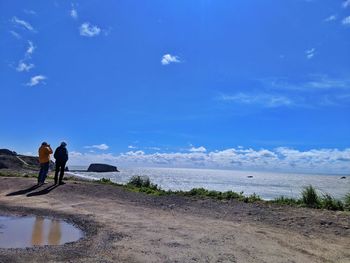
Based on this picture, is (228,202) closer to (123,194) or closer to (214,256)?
(123,194)

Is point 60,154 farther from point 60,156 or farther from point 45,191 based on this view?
point 45,191

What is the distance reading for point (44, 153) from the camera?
768 inches

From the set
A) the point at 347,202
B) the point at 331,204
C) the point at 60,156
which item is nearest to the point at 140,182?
the point at 60,156

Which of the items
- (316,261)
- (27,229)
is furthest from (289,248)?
(27,229)

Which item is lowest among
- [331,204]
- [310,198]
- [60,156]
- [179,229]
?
[179,229]

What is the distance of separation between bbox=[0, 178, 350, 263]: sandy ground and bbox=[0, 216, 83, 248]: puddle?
0.38 meters

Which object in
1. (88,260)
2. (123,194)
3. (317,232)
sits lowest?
(88,260)

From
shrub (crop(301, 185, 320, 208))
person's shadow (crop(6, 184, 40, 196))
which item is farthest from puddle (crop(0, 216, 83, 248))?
shrub (crop(301, 185, 320, 208))

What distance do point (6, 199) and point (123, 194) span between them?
14.6ft

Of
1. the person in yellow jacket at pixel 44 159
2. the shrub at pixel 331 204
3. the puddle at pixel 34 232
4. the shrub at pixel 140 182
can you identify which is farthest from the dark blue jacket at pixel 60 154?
the shrub at pixel 331 204

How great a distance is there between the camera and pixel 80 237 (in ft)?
30.0

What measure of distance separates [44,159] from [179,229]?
11130 millimetres

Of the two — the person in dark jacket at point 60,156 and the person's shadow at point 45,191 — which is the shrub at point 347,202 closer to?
the person's shadow at point 45,191

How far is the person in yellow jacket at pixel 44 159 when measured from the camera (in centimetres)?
1922
